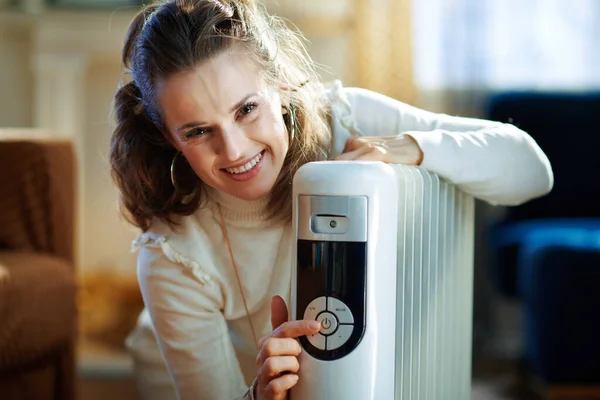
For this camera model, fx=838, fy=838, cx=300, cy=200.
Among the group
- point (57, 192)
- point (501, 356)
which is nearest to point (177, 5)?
point (57, 192)

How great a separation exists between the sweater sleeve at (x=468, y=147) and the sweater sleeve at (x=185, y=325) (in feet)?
0.95

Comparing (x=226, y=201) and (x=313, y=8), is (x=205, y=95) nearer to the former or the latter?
(x=226, y=201)

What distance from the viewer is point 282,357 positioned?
2.49 feet

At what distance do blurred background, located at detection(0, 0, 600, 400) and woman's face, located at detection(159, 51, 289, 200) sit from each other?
1.05m

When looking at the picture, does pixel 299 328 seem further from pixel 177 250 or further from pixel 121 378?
pixel 121 378

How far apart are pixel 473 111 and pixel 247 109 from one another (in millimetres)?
1719

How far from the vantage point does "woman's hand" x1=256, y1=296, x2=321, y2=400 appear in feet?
2.45

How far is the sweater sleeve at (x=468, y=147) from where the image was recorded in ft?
3.34

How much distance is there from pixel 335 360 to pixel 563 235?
1.42 metres

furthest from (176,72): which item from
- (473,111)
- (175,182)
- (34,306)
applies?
(473,111)

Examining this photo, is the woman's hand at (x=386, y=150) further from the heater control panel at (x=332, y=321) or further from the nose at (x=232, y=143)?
the heater control panel at (x=332, y=321)

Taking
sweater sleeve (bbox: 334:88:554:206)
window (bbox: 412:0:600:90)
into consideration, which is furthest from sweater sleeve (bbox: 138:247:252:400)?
window (bbox: 412:0:600:90)

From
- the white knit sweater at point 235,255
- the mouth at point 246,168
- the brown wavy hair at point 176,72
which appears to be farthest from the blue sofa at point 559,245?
the mouth at point 246,168

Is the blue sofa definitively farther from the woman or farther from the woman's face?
the woman's face
